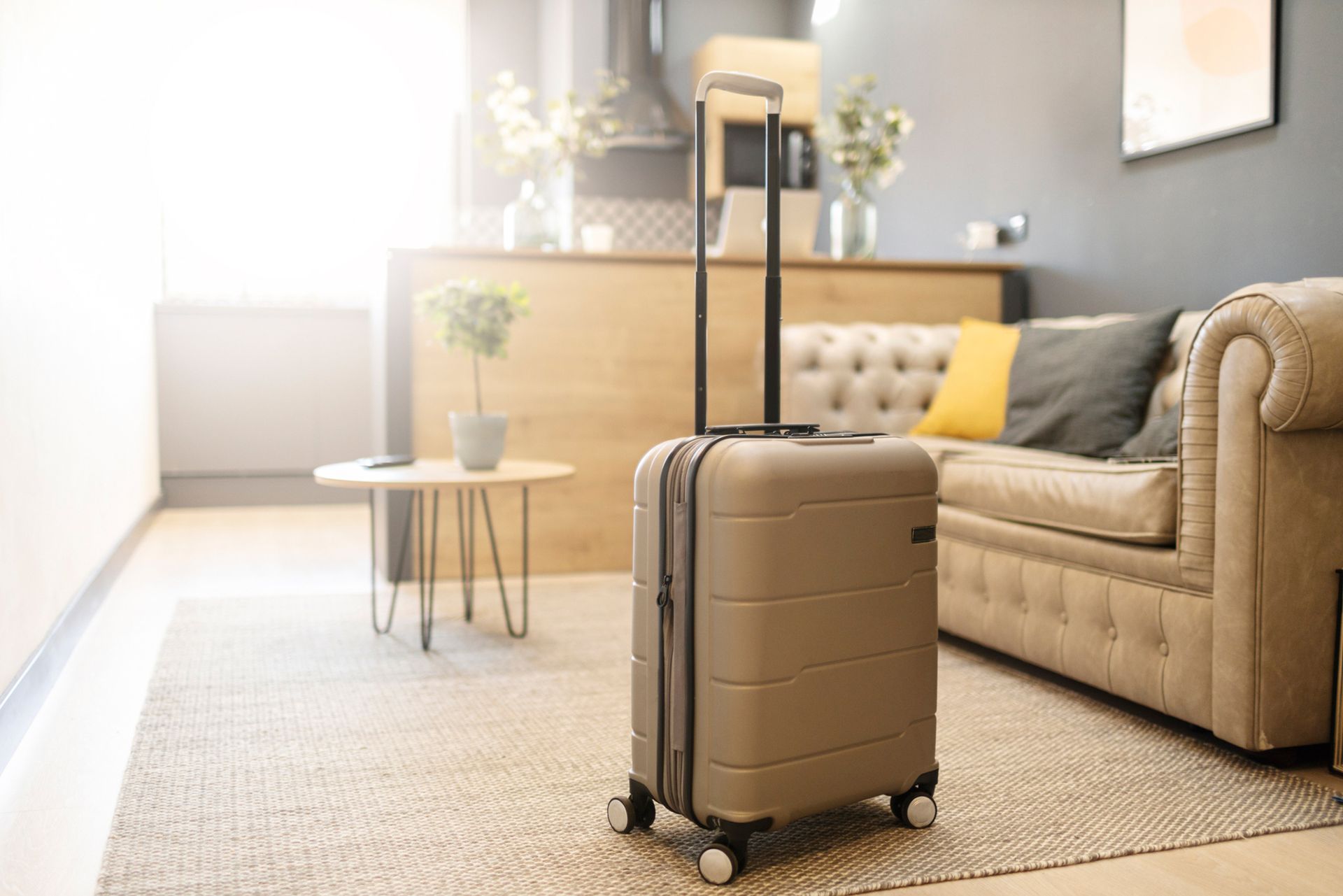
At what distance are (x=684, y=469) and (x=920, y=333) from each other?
2.50 meters

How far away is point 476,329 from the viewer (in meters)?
2.87

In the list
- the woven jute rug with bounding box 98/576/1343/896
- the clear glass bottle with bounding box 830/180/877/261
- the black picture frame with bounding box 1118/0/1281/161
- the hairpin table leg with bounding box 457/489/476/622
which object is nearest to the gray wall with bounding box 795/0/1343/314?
the black picture frame with bounding box 1118/0/1281/161

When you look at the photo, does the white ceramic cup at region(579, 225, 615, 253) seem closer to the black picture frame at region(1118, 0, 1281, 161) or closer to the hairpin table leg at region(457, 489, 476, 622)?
the hairpin table leg at region(457, 489, 476, 622)

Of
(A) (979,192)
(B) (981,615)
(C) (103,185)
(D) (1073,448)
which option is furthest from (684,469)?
(A) (979,192)

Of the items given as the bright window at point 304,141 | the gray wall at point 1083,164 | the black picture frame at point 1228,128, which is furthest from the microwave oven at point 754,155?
the black picture frame at point 1228,128

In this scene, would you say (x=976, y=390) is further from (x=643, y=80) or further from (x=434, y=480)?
(x=643, y=80)

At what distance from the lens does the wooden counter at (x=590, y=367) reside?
3.71m

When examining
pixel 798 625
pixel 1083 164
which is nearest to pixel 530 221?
pixel 1083 164

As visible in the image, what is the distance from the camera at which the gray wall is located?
2.93 meters

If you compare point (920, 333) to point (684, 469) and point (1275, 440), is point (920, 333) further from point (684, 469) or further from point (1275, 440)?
point (684, 469)

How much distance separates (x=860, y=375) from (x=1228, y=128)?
128cm

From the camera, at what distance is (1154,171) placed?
3510mm

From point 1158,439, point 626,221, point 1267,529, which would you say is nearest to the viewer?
point 1267,529

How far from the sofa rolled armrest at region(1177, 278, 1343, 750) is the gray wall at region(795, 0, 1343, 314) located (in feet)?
3.99
